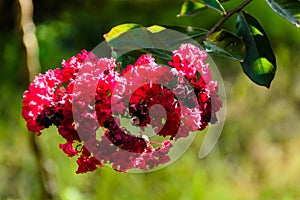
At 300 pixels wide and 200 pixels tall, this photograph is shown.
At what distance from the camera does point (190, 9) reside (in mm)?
1274

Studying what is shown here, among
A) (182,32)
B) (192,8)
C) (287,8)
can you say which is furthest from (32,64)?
(287,8)

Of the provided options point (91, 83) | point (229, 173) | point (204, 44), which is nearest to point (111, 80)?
point (91, 83)

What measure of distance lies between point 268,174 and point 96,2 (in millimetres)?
2174

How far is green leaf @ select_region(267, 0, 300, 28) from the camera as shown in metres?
0.99

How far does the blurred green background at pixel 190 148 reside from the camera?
105 inches

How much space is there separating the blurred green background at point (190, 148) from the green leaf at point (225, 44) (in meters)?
1.24

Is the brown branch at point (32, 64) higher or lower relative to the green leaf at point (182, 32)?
lower

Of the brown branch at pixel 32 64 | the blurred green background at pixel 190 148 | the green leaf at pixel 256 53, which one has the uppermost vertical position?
the green leaf at pixel 256 53

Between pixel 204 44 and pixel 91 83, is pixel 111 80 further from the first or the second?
pixel 204 44

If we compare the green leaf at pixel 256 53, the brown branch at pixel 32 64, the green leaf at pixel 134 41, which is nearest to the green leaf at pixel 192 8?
the green leaf at pixel 256 53

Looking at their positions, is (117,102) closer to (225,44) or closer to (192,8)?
(225,44)

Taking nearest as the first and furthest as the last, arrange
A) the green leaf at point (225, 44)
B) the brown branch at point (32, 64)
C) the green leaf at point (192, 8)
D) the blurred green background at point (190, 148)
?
1. the green leaf at point (225, 44)
2. the green leaf at point (192, 8)
3. the brown branch at point (32, 64)
4. the blurred green background at point (190, 148)

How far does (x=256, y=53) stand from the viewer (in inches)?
40.1

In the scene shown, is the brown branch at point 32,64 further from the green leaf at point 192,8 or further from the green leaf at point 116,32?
the green leaf at point 116,32
